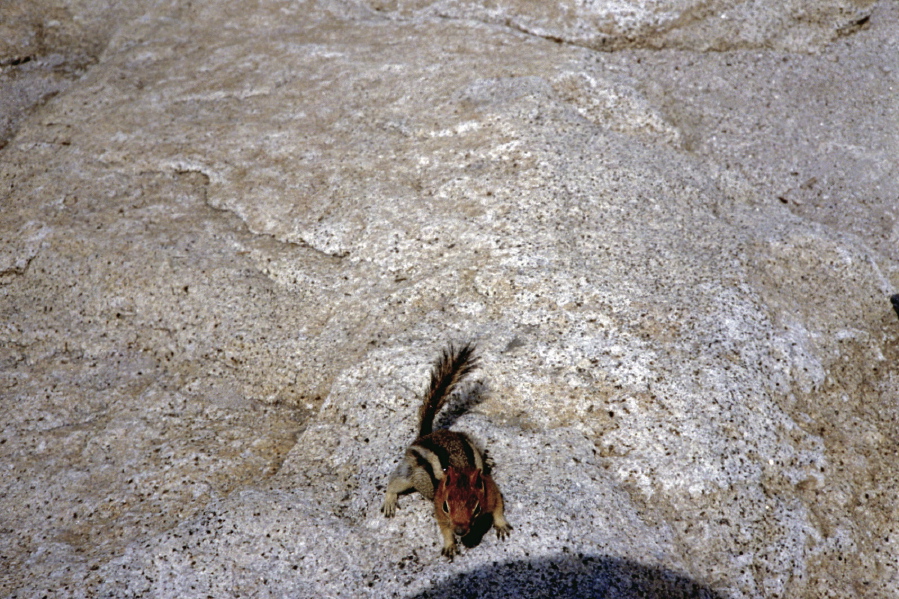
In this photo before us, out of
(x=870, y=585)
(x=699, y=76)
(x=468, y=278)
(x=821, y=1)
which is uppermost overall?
(x=821, y=1)

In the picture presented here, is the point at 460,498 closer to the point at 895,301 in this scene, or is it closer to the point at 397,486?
the point at 397,486

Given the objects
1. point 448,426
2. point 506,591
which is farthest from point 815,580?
point 448,426

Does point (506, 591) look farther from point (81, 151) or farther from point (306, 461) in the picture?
point (81, 151)

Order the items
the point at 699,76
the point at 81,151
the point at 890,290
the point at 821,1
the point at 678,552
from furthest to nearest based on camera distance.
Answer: the point at 821,1, the point at 699,76, the point at 81,151, the point at 890,290, the point at 678,552

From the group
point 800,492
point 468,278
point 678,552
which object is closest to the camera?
point 678,552

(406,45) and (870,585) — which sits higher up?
(406,45)

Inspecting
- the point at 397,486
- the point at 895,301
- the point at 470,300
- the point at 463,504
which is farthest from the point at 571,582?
the point at 895,301

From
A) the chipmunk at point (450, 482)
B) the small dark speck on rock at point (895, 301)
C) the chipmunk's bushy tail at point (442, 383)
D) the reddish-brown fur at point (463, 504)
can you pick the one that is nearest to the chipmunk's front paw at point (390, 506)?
the chipmunk at point (450, 482)
